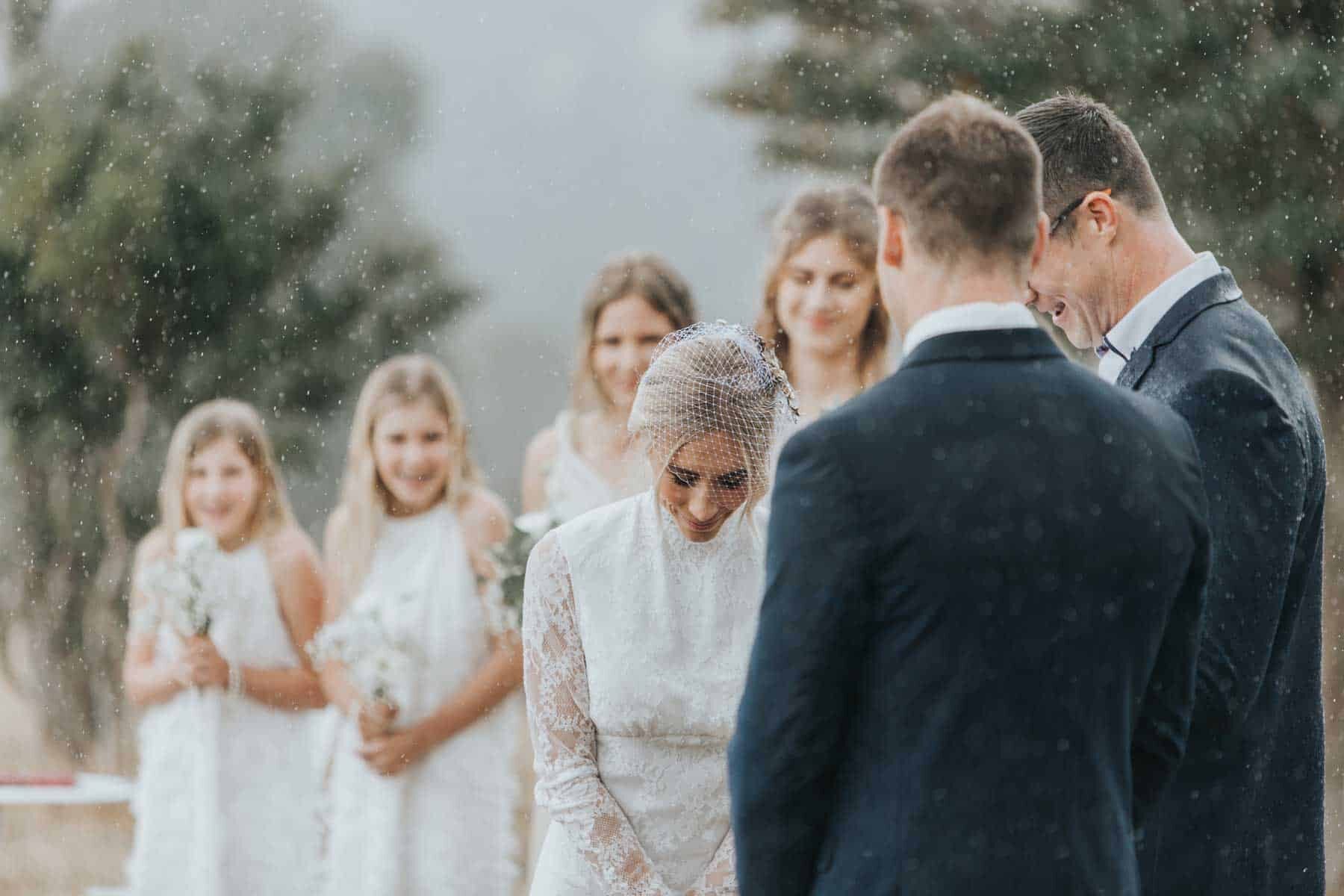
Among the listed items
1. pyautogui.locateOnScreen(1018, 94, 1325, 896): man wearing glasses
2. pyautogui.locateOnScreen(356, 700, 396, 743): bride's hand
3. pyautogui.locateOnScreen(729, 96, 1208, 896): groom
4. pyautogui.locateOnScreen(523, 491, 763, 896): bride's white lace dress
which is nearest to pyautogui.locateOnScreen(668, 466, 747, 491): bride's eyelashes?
pyautogui.locateOnScreen(523, 491, 763, 896): bride's white lace dress

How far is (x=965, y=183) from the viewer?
1.44m

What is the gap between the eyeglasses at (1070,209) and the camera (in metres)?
2.03

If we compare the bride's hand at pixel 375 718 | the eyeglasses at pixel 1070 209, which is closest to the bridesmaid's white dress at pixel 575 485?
the bride's hand at pixel 375 718

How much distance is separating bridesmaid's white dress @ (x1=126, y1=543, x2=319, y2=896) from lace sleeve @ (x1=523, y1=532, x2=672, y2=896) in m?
2.49

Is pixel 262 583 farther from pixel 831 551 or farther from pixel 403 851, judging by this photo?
pixel 831 551

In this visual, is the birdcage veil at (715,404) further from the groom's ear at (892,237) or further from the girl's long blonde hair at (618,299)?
the girl's long blonde hair at (618,299)

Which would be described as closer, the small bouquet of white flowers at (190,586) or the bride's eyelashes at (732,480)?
the bride's eyelashes at (732,480)

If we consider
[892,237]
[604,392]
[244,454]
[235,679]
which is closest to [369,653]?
[235,679]

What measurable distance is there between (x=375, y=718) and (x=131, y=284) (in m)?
2.51

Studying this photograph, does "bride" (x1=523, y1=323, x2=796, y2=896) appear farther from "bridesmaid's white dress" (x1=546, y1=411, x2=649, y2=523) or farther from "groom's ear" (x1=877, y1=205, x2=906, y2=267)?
"bridesmaid's white dress" (x1=546, y1=411, x2=649, y2=523)

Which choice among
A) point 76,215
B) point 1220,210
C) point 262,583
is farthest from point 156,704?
point 1220,210

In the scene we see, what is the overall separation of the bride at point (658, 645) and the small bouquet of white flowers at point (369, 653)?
6.42 feet

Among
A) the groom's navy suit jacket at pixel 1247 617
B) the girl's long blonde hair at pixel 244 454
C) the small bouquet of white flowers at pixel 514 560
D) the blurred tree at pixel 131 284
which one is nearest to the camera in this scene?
the groom's navy suit jacket at pixel 1247 617

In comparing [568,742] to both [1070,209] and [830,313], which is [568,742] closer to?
[1070,209]
